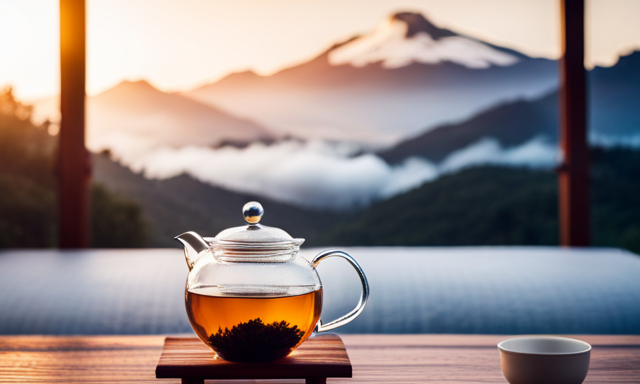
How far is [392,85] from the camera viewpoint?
5543mm

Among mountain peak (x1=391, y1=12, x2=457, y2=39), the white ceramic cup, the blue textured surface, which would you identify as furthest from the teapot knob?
mountain peak (x1=391, y1=12, x2=457, y2=39)

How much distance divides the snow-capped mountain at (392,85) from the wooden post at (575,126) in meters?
3.39

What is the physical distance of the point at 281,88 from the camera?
536 cm

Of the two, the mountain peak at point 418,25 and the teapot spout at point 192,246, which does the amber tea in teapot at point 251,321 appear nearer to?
the teapot spout at point 192,246

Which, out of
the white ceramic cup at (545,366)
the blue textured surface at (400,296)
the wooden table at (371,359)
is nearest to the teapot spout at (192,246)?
the wooden table at (371,359)

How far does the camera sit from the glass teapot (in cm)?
67

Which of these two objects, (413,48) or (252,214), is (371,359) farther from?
(413,48)

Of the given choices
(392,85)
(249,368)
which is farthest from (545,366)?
(392,85)

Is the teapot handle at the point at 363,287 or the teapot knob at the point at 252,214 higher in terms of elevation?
the teapot knob at the point at 252,214

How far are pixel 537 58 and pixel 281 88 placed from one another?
2.19 metres

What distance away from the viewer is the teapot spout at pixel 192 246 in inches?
29.8

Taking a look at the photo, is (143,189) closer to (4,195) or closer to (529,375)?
(4,195)

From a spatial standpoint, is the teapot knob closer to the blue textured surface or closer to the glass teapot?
the glass teapot

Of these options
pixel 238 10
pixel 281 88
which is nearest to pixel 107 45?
pixel 238 10
